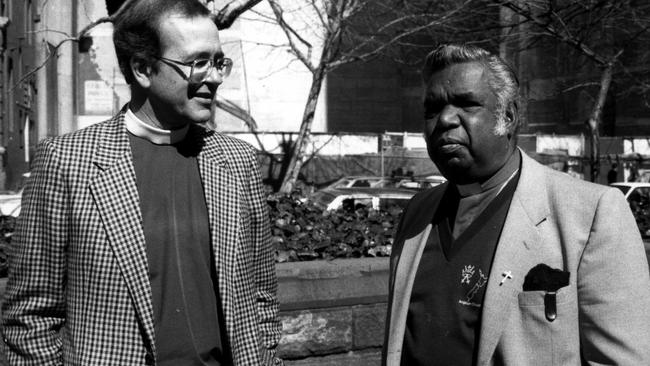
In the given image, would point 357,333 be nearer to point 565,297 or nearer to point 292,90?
point 565,297

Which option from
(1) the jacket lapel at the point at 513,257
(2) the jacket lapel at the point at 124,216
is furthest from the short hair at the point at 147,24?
(1) the jacket lapel at the point at 513,257

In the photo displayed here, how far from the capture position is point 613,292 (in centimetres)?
229

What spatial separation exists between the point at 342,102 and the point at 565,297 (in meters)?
35.5

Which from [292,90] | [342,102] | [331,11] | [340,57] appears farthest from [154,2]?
[342,102]

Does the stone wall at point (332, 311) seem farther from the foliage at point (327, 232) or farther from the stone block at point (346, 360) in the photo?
the foliage at point (327, 232)

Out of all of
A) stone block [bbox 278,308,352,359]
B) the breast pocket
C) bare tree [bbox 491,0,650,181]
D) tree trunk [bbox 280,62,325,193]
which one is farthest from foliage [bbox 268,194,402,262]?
tree trunk [bbox 280,62,325,193]

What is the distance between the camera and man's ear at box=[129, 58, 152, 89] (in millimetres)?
2693

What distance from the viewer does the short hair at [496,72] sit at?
2.54 meters

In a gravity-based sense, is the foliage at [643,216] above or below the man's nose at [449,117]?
below

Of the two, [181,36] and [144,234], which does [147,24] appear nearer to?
[181,36]

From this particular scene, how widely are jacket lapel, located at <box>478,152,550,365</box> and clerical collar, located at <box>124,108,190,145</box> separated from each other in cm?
111

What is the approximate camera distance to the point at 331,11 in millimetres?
18438

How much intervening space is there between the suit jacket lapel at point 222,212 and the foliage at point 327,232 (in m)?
2.53

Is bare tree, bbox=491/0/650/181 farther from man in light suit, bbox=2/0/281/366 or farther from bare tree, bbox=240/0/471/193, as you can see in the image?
man in light suit, bbox=2/0/281/366
